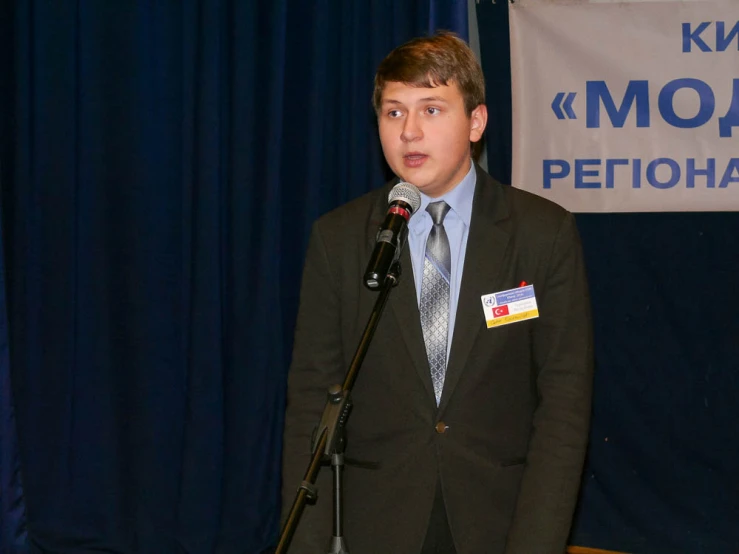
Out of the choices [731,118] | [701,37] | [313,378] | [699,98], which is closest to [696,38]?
[701,37]

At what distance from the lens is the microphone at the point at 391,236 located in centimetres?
163

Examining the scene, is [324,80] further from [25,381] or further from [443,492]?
[443,492]

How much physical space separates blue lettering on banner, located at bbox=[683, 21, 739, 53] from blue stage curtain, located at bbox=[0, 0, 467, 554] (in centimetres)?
139

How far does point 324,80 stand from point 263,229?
0.72m

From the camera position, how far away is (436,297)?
6.70ft

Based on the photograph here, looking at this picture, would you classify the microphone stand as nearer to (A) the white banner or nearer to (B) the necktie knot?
(B) the necktie knot

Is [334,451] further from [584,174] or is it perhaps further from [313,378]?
[584,174]

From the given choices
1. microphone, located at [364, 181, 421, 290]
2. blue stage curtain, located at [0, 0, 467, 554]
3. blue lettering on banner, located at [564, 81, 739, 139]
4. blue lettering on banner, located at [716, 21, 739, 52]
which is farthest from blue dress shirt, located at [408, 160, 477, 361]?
blue lettering on banner, located at [716, 21, 739, 52]

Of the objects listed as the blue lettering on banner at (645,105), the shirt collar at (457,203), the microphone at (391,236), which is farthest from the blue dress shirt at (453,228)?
the blue lettering on banner at (645,105)

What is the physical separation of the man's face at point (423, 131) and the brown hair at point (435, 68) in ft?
0.05

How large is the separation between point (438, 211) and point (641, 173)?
226 centimetres

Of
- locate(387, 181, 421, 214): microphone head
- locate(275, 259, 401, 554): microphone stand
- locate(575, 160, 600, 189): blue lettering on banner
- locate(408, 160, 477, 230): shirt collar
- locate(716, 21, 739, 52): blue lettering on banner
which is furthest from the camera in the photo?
locate(575, 160, 600, 189): blue lettering on banner

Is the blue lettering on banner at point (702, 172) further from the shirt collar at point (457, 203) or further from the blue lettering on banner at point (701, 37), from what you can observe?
the shirt collar at point (457, 203)

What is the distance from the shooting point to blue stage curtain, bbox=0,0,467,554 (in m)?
4.18
